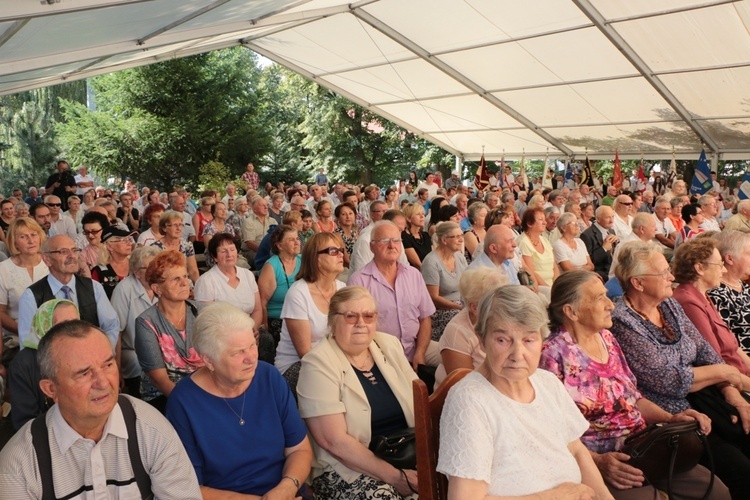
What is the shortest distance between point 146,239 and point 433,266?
2.91m

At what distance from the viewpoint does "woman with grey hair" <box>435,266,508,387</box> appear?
11.1ft

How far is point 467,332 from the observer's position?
11.2ft

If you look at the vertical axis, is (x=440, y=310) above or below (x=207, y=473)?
above

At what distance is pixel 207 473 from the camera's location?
8.50 feet

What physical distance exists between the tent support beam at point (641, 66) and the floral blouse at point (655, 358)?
370 inches

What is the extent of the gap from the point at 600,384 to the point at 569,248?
412 cm

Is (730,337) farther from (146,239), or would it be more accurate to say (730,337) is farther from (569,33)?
(569,33)

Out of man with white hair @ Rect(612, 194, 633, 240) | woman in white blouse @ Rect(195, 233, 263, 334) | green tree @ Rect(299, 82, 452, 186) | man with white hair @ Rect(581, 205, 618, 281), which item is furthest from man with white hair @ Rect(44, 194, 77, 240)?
green tree @ Rect(299, 82, 452, 186)

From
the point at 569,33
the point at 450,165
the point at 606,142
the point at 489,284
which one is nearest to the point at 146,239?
the point at 489,284

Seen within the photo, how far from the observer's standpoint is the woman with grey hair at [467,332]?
3.37 meters

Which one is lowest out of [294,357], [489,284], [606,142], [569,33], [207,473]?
[207,473]

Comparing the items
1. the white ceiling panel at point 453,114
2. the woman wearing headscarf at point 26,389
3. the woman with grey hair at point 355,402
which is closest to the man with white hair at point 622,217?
the woman with grey hair at point 355,402

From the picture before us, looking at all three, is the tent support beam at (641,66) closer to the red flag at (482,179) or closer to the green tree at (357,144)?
the red flag at (482,179)

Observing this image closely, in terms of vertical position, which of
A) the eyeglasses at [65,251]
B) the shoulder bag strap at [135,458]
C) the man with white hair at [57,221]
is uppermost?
the man with white hair at [57,221]
